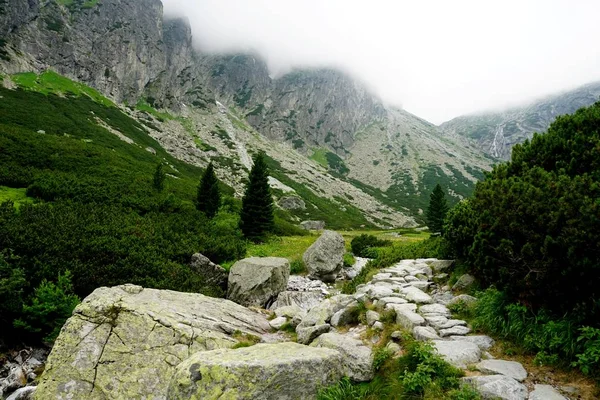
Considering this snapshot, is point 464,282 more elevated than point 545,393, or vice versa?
point 545,393

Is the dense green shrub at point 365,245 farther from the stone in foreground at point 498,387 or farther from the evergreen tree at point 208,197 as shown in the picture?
the stone in foreground at point 498,387

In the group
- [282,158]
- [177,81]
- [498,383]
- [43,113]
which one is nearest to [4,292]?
[498,383]

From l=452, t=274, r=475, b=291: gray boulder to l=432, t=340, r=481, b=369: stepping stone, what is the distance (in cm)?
382

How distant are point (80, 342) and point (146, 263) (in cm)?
677

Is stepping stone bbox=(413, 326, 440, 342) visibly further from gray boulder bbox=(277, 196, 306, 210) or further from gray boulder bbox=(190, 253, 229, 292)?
gray boulder bbox=(277, 196, 306, 210)

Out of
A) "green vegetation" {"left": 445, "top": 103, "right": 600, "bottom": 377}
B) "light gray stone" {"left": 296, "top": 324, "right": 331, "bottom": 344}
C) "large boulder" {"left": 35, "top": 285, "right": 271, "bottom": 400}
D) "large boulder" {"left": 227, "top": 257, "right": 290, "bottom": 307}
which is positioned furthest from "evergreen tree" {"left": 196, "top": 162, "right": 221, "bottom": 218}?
"green vegetation" {"left": 445, "top": 103, "right": 600, "bottom": 377}

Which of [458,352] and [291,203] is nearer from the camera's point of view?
[458,352]

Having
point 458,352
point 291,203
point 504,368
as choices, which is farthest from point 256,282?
point 291,203

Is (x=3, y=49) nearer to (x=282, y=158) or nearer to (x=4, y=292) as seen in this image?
(x=282, y=158)

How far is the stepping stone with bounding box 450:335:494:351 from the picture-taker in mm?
6216

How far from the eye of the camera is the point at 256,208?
3052cm

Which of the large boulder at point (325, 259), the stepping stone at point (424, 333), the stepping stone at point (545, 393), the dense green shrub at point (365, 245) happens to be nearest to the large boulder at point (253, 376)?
the stepping stone at point (424, 333)

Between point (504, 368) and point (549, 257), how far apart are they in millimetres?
2170

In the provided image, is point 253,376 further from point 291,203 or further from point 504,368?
point 291,203
